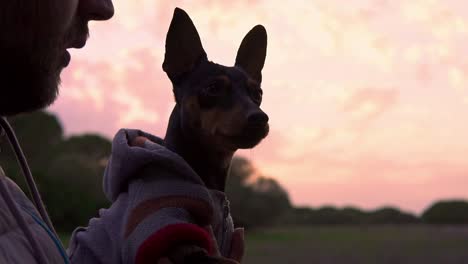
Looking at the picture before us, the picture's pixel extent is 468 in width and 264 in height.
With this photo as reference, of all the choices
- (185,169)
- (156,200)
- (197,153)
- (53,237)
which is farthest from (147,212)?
(53,237)

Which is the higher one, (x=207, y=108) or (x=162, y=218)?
(x=207, y=108)

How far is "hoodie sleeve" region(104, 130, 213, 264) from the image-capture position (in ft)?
9.43

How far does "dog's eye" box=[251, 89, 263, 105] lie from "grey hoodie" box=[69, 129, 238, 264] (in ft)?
2.12

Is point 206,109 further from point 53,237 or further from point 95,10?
point 53,237

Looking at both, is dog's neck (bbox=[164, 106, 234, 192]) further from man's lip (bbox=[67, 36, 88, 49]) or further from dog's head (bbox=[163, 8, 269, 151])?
man's lip (bbox=[67, 36, 88, 49])

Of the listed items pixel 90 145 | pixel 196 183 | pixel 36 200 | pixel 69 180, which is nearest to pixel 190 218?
pixel 196 183

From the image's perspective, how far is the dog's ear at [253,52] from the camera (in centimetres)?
378

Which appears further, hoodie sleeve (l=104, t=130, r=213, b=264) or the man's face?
hoodie sleeve (l=104, t=130, r=213, b=264)

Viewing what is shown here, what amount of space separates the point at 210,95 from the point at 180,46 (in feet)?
1.05

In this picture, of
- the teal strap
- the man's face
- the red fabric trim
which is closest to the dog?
the red fabric trim

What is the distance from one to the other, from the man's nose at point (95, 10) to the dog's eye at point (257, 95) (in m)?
1.44

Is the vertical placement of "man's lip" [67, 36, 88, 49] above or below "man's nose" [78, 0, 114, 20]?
below

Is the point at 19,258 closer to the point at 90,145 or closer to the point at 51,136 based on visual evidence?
the point at 90,145

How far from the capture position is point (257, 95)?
365 cm
